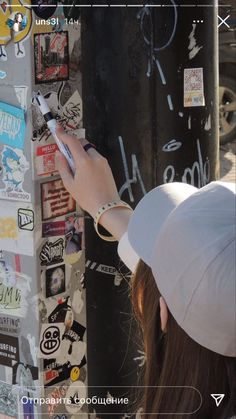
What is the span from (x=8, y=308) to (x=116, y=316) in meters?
0.34

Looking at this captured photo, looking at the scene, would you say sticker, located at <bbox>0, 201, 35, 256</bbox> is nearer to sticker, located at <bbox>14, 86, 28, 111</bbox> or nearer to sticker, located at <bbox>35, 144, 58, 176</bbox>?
sticker, located at <bbox>35, 144, 58, 176</bbox>

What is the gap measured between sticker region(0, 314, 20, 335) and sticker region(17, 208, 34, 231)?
0.29 m

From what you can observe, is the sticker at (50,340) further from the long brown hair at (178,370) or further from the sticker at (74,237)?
the long brown hair at (178,370)

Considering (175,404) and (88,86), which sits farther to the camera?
(88,86)

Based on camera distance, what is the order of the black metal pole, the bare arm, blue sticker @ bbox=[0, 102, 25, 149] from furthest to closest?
the black metal pole → blue sticker @ bbox=[0, 102, 25, 149] → the bare arm

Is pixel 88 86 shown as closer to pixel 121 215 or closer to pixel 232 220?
pixel 121 215

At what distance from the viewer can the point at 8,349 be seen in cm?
245

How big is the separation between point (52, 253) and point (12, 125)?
385mm

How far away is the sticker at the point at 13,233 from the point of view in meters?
2.32

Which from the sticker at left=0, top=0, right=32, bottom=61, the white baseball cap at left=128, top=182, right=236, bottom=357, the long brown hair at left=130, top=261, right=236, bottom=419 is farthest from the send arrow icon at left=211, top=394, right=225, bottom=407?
the sticker at left=0, top=0, right=32, bottom=61

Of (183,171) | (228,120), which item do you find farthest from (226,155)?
(183,171)

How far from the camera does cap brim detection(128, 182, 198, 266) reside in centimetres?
161

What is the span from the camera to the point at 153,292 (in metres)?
1.56

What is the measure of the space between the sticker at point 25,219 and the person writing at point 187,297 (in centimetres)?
66
